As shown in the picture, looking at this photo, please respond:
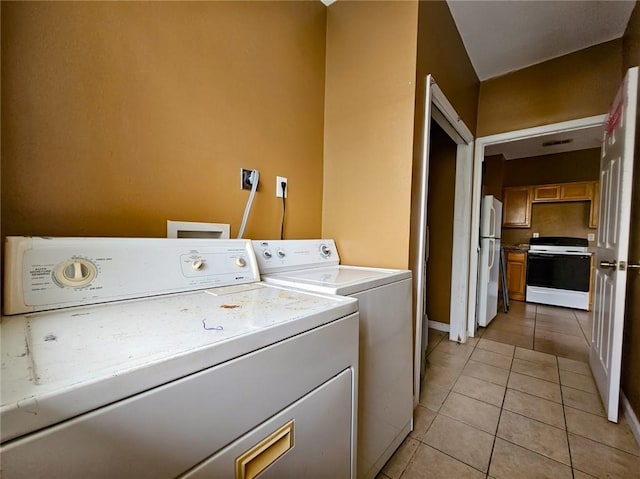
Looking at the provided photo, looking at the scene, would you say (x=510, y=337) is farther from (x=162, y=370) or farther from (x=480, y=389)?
(x=162, y=370)

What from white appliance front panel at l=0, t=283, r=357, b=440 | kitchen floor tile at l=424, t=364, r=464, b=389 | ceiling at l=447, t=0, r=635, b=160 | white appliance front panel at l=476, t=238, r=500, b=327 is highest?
ceiling at l=447, t=0, r=635, b=160

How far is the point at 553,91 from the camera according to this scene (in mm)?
2275

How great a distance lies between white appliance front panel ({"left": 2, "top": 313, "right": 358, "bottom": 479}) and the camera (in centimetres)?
32

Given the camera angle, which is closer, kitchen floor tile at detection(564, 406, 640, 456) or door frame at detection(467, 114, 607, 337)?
kitchen floor tile at detection(564, 406, 640, 456)

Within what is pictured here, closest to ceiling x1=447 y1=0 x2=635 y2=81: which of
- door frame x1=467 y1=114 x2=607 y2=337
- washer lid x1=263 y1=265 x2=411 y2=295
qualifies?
door frame x1=467 y1=114 x2=607 y2=337

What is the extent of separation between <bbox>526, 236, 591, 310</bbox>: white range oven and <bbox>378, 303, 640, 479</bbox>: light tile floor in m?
1.67

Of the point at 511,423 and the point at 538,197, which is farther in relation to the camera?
the point at 538,197

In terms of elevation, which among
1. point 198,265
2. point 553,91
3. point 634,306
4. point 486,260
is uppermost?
point 553,91

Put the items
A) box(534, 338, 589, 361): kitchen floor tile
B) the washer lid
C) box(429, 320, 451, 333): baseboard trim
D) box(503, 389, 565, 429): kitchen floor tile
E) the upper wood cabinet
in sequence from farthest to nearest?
1. the upper wood cabinet
2. box(429, 320, 451, 333): baseboard trim
3. box(534, 338, 589, 361): kitchen floor tile
4. box(503, 389, 565, 429): kitchen floor tile
5. the washer lid

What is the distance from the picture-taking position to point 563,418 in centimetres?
151

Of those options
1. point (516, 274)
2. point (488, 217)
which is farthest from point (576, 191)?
point (488, 217)

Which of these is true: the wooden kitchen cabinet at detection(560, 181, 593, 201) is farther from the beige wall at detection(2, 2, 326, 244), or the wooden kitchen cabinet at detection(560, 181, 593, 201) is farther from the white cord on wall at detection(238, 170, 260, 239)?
the white cord on wall at detection(238, 170, 260, 239)

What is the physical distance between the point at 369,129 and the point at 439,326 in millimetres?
2264

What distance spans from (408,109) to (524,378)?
6.78ft
